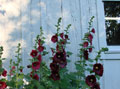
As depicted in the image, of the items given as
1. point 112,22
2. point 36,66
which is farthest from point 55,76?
point 112,22

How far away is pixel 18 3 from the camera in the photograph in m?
2.53

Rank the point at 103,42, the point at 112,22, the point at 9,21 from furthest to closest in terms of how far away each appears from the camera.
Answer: the point at 112,22 → the point at 103,42 → the point at 9,21

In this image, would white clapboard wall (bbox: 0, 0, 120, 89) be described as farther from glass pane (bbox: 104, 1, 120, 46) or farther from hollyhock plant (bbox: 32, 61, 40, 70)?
hollyhock plant (bbox: 32, 61, 40, 70)

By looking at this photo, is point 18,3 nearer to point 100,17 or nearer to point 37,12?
point 37,12

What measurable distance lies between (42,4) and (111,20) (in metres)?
1.12

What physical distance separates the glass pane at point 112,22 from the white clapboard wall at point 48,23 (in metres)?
0.18

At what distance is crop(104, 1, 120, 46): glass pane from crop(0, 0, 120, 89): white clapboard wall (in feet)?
0.59

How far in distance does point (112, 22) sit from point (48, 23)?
3.41ft

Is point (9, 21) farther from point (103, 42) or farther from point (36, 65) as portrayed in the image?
point (103, 42)

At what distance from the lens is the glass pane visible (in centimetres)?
277

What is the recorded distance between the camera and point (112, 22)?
283 cm

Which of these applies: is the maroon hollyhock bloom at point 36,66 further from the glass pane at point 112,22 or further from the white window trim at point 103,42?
the glass pane at point 112,22

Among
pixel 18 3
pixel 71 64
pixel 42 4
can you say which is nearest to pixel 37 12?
pixel 42 4

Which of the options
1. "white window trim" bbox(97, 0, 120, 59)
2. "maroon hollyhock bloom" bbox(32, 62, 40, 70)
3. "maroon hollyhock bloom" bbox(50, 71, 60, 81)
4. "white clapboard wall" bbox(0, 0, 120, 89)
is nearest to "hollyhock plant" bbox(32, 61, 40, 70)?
"maroon hollyhock bloom" bbox(32, 62, 40, 70)
